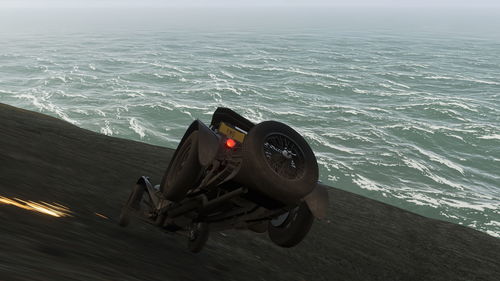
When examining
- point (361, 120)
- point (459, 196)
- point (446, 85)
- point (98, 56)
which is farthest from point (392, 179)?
point (98, 56)

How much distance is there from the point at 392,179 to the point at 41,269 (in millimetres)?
53370

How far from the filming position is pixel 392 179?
5259cm

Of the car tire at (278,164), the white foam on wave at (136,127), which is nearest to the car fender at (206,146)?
the car tire at (278,164)

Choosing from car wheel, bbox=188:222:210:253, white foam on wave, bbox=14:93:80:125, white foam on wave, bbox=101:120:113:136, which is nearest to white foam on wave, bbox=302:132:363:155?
white foam on wave, bbox=101:120:113:136

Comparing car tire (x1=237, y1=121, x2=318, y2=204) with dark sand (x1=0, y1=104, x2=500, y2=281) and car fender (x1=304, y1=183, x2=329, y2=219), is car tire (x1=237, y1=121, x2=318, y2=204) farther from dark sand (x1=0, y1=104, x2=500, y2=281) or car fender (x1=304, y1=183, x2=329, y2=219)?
dark sand (x1=0, y1=104, x2=500, y2=281)

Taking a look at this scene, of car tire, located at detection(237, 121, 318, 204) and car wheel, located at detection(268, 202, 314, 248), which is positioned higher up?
car tire, located at detection(237, 121, 318, 204)

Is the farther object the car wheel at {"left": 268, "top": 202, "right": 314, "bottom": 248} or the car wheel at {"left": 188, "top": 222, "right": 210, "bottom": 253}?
→ the car wheel at {"left": 188, "top": 222, "right": 210, "bottom": 253}

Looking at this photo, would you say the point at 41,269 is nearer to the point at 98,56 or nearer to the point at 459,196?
the point at 459,196

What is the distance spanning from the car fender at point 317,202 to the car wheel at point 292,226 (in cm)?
42

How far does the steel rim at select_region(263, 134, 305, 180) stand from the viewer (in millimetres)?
4734

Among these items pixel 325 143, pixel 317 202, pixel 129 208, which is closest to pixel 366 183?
pixel 325 143

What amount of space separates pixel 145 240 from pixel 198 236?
3.13 ft

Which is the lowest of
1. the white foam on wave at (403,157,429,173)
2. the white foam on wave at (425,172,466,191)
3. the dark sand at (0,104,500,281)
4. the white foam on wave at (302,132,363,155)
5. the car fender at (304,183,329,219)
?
the white foam on wave at (425,172,466,191)

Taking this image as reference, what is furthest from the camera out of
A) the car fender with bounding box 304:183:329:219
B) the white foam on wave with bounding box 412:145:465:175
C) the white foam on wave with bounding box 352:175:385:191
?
the white foam on wave with bounding box 412:145:465:175
